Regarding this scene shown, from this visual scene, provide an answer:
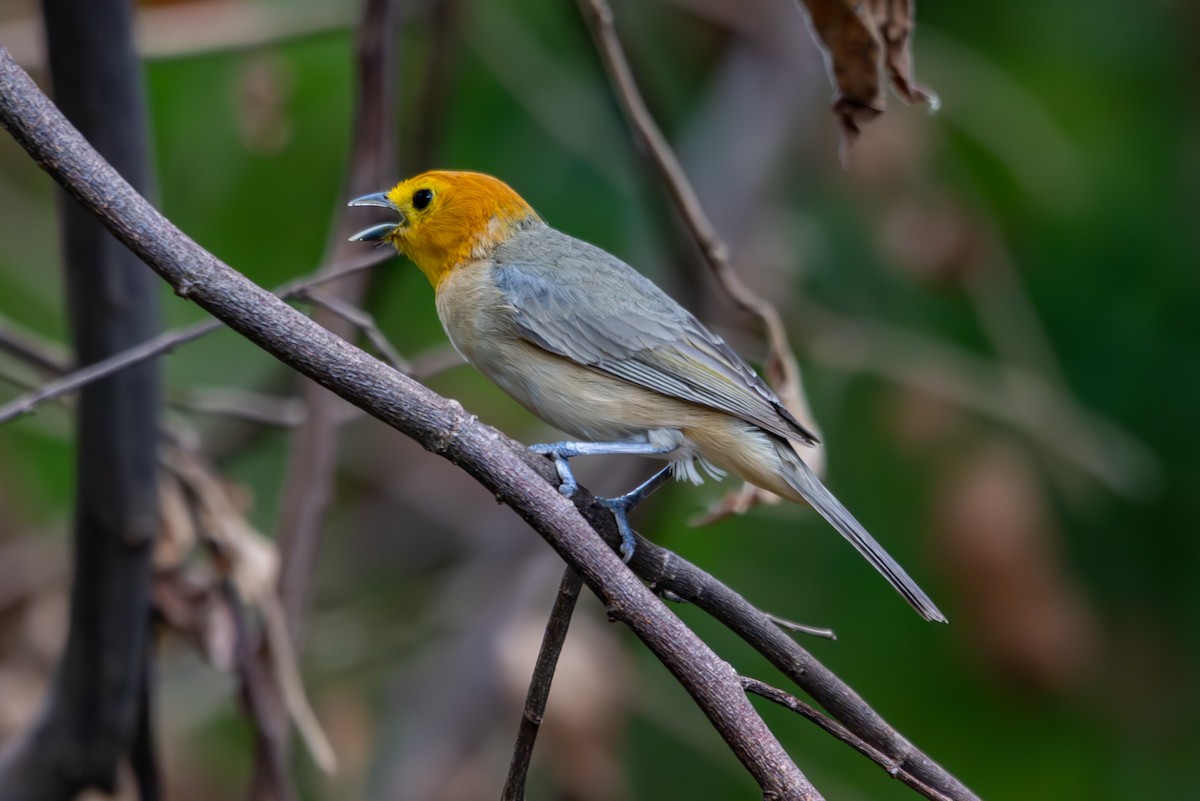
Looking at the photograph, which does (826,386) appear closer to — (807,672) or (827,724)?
(807,672)

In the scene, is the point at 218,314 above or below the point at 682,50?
below

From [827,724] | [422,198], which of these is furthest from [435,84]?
[827,724]

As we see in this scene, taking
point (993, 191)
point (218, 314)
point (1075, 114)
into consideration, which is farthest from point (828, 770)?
point (218, 314)

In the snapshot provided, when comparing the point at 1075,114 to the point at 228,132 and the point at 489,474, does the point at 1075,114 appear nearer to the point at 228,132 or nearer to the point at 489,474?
the point at 228,132

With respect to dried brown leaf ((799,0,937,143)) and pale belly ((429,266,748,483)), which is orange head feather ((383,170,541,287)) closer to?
pale belly ((429,266,748,483))

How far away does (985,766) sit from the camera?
231 inches

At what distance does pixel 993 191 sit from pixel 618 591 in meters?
5.49

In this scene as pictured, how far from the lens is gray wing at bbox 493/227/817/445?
309cm

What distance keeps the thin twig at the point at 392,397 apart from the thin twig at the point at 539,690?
18 centimetres

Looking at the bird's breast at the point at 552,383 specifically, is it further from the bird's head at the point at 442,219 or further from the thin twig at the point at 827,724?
the thin twig at the point at 827,724

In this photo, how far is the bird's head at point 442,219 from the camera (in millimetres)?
3410

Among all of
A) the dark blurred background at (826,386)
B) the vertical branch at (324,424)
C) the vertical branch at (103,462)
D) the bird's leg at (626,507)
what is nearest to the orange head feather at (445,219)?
the vertical branch at (324,424)

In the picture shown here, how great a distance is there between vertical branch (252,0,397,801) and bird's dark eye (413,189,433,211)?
50 centimetres

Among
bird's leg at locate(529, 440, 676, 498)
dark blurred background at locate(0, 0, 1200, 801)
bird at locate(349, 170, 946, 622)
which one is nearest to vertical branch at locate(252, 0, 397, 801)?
bird at locate(349, 170, 946, 622)
